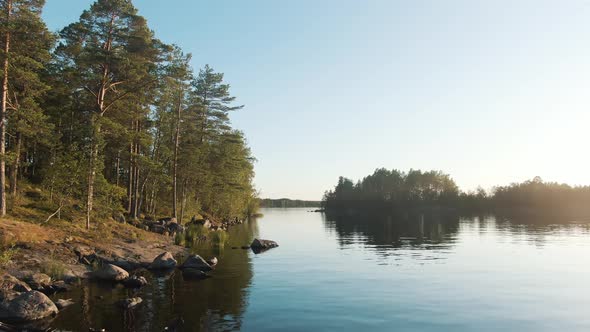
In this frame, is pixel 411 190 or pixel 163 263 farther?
pixel 411 190

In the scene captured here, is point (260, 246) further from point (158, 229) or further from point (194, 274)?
point (194, 274)

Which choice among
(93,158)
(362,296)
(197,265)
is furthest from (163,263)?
(362,296)

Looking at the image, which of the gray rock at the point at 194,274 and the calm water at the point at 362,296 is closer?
the calm water at the point at 362,296

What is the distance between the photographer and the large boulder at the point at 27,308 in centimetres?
1561

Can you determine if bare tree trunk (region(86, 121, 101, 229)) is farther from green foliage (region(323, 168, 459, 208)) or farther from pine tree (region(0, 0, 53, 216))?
green foliage (region(323, 168, 459, 208))

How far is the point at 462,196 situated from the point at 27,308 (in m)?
163

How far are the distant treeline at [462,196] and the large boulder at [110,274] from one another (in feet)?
407

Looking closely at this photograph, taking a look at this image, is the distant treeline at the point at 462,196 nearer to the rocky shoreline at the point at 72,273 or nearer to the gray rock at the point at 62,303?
the rocky shoreline at the point at 72,273

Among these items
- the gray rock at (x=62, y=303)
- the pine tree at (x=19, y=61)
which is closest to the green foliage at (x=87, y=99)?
the pine tree at (x=19, y=61)

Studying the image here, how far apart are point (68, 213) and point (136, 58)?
14575mm

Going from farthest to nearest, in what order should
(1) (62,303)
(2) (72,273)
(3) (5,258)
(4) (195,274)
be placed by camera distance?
(4) (195,274) → (2) (72,273) → (3) (5,258) → (1) (62,303)

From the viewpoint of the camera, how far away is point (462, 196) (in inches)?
6373

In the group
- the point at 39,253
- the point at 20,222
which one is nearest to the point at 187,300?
the point at 39,253

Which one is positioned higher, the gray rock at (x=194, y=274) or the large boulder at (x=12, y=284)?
the large boulder at (x=12, y=284)
